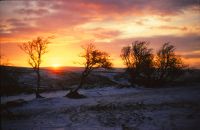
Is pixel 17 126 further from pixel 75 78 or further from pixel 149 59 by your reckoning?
pixel 75 78

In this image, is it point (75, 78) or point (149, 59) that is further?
point (75, 78)

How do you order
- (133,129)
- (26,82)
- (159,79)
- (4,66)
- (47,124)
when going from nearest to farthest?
(133,129)
(47,124)
(4,66)
(26,82)
(159,79)

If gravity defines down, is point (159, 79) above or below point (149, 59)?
below

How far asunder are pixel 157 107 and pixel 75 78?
52.9 metres

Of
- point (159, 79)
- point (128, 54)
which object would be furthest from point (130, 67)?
point (159, 79)

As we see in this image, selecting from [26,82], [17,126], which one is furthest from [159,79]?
[17,126]

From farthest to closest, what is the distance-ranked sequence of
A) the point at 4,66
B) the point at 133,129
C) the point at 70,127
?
the point at 4,66
the point at 70,127
the point at 133,129

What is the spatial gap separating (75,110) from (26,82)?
37.6 metres

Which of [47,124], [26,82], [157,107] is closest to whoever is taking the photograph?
[47,124]

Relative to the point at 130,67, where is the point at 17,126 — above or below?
below

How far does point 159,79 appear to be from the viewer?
6850 centimetres

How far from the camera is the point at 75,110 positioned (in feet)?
95.7

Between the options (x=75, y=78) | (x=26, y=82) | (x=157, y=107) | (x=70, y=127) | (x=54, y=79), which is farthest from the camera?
(x=75, y=78)

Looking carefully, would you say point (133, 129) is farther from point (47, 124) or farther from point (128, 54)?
point (128, 54)
